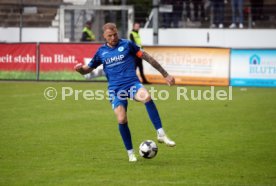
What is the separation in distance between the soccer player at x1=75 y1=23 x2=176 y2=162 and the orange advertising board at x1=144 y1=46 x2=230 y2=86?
14156 mm

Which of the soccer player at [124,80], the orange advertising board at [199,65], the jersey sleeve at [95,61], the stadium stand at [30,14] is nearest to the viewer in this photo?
the soccer player at [124,80]

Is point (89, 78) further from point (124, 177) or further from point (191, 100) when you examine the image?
point (124, 177)

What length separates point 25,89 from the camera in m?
24.0

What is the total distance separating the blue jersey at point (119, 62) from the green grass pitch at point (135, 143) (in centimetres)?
124

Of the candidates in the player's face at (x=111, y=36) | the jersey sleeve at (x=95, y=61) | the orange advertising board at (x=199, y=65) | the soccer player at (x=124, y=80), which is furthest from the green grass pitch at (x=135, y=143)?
the orange advertising board at (x=199, y=65)

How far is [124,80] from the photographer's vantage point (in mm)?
11391

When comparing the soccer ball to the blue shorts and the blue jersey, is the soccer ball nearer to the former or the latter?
the blue shorts

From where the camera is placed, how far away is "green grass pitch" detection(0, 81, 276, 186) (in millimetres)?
9914

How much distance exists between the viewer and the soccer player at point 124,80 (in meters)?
11.2

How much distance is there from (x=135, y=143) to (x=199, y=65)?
494 inches

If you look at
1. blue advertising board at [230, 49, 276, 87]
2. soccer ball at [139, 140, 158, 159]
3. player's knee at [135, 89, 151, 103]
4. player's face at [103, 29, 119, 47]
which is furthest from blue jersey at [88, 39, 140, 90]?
blue advertising board at [230, 49, 276, 87]

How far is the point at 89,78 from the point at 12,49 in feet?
9.92

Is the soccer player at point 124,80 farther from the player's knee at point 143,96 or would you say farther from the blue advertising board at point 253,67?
the blue advertising board at point 253,67

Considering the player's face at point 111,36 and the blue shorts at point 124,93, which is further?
the blue shorts at point 124,93
